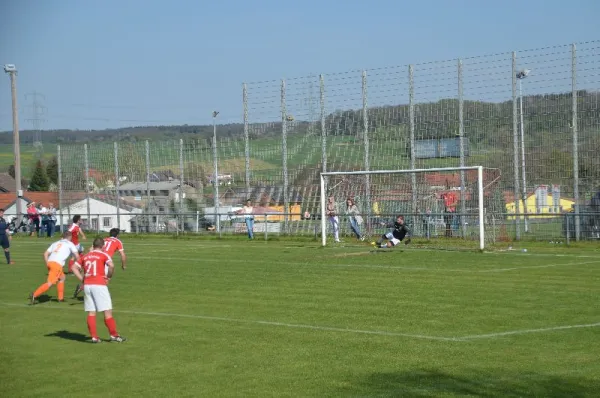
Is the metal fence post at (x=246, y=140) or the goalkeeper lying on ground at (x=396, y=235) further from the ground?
the metal fence post at (x=246, y=140)

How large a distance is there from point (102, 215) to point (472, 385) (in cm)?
3980

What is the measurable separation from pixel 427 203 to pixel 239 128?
1377 centimetres

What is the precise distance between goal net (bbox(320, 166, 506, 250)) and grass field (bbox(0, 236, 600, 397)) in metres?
5.08

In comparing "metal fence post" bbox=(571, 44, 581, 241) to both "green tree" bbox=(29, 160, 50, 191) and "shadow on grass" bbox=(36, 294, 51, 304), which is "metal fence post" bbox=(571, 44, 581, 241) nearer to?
"shadow on grass" bbox=(36, 294, 51, 304)

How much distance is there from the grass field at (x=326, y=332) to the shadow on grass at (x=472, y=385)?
0.04 metres

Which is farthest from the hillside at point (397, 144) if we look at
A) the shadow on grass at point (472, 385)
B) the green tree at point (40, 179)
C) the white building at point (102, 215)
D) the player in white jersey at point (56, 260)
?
the green tree at point (40, 179)

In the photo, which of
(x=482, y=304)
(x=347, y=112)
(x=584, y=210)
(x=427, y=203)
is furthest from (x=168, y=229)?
(x=482, y=304)

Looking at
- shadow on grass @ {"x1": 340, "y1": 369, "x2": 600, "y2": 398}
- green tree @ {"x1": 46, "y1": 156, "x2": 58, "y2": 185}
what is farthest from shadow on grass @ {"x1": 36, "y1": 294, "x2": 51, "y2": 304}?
green tree @ {"x1": 46, "y1": 156, "x2": 58, "y2": 185}

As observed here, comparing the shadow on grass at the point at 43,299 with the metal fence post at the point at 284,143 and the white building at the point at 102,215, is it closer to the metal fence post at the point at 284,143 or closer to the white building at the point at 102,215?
the metal fence post at the point at 284,143

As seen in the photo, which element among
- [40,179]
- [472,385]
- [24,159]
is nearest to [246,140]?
[472,385]

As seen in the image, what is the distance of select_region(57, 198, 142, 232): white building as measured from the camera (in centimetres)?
4928

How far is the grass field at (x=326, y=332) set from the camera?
12055 mm

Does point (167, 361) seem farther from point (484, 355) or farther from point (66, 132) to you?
point (66, 132)

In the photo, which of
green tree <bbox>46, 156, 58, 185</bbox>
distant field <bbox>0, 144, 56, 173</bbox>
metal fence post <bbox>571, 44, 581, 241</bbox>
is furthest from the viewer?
distant field <bbox>0, 144, 56, 173</bbox>
